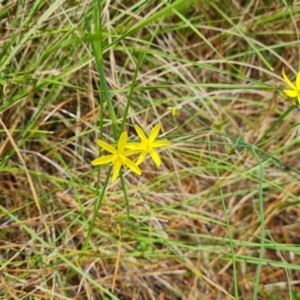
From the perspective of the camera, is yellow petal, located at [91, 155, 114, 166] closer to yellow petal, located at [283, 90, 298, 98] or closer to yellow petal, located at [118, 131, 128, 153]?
yellow petal, located at [118, 131, 128, 153]

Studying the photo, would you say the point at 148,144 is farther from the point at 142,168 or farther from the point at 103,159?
the point at 142,168

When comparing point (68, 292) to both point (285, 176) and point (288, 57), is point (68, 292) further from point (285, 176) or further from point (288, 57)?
point (288, 57)

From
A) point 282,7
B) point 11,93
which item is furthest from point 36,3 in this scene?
point 282,7

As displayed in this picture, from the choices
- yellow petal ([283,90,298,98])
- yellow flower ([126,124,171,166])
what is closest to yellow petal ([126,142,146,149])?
yellow flower ([126,124,171,166])

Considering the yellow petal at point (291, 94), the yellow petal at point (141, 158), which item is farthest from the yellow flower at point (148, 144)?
the yellow petal at point (291, 94)

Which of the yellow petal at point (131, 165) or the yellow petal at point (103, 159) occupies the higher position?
the yellow petal at point (103, 159)

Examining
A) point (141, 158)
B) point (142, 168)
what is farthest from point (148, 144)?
point (142, 168)

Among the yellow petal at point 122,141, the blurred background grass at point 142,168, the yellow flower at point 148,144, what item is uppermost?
the yellow petal at point 122,141

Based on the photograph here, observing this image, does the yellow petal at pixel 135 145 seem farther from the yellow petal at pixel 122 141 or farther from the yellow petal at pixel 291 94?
the yellow petal at pixel 291 94
